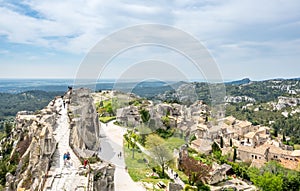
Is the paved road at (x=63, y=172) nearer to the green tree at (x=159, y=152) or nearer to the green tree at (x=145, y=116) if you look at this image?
the green tree at (x=159, y=152)

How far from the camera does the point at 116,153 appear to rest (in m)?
21.0

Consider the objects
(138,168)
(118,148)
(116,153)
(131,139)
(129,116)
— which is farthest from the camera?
(129,116)

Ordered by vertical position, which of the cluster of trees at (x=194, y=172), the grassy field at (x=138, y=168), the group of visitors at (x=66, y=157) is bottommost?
the cluster of trees at (x=194, y=172)

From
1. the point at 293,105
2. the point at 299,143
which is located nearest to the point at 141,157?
the point at 299,143

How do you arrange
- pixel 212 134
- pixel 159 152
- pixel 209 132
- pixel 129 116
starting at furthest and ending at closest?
1. pixel 212 134
2. pixel 209 132
3. pixel 129 116
4. pixel 159 152

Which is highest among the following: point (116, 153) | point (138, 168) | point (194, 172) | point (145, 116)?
point (145, 116)

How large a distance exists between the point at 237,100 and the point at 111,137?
120520mm

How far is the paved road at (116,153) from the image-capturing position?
55.0 feet

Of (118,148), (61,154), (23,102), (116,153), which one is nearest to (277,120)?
(118,148)

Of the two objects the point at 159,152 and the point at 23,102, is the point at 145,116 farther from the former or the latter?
the point at 23,102

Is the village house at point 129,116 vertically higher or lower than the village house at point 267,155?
higher

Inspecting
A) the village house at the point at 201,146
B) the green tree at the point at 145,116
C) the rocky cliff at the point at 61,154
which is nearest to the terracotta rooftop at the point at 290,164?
the village house at the point at 201,146

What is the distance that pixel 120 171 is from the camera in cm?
1873

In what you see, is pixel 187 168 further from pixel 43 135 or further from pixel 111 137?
pixel 43 135
